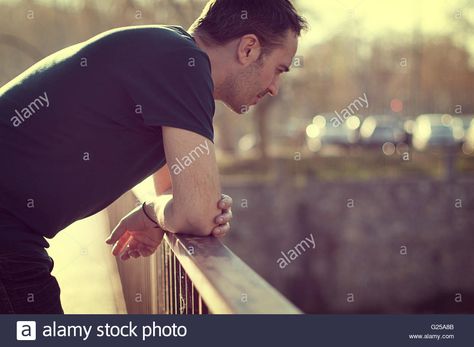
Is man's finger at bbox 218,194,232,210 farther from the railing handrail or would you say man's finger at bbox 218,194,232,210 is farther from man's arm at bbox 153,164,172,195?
man's arm at bbox 153,164,172,195

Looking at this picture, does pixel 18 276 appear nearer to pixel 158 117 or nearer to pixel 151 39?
pixel 158 117

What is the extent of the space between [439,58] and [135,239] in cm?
4079

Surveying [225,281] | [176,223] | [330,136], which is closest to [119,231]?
[176,223]

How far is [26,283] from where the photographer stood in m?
2.39

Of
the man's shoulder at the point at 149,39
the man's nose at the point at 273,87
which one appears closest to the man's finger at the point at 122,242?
the man's nose at the point at 273,87

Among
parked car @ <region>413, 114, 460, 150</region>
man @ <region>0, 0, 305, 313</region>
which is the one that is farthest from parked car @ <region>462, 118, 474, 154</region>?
man @ <region>0, 0, 305, 313</region>

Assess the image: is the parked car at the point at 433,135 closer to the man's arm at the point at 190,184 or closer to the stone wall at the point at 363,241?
the stone wall at the point at 363,241

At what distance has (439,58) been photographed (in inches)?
1642

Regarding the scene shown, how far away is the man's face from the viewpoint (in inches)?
110

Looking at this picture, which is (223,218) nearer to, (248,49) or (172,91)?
(172,91)

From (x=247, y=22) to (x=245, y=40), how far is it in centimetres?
7

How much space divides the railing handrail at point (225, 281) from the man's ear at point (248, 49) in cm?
65

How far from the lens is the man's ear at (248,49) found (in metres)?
2.70

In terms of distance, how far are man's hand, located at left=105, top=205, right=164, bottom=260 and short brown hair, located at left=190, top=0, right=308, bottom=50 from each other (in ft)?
2.48
